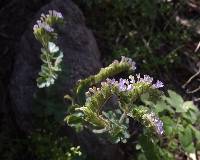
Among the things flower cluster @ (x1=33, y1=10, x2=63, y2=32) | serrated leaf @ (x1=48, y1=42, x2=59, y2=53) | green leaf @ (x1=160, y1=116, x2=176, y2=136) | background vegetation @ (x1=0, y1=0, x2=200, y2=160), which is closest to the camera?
flower cluster @ (x1=33, y1=10, x2=63, y2=32)

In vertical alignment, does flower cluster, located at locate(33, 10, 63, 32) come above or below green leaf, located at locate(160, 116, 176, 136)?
above

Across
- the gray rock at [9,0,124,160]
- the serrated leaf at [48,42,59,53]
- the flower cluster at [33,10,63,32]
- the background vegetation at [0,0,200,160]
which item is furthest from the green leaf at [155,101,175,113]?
the flower cluster at [33,10,63,32]

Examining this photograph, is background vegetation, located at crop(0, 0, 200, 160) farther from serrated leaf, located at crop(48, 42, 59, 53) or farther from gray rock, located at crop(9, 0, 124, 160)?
serrated leaf, located at crop(48, 42, 59, 53)

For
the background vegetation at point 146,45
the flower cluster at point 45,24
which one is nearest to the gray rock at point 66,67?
the background vegetation at point 146,45

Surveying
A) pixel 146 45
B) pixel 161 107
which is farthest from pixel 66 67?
pixel 146 45

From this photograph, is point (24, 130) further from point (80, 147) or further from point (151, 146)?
point (151, 146)

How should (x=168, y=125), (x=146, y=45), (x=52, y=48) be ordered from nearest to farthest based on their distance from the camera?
(x=52, y=48) → (x=168, y=125) → (x=146, y=45)

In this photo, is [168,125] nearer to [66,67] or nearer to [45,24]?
[66,67]

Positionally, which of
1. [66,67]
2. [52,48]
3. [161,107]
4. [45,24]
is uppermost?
[45,24]

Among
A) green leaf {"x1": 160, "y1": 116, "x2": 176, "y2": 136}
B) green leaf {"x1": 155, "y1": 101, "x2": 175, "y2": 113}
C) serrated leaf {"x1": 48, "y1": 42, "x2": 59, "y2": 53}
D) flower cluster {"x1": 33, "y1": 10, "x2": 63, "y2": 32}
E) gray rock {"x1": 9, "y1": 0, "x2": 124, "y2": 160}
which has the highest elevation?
flower cluster {"x1": 33, "y1": 10, "x2": 63, "y2": 32}
